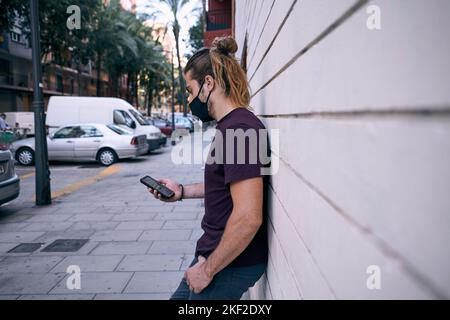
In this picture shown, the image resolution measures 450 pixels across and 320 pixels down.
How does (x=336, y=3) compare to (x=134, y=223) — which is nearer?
(x=336, y=3)

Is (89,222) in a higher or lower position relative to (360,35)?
lower

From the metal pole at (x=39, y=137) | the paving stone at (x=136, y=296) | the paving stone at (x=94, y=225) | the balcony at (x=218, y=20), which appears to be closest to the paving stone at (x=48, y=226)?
the paving stone at (x=94, y=225)

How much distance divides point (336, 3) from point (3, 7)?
24.1 metres

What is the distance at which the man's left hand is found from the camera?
1.77m

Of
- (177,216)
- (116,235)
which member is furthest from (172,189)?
(177,216)

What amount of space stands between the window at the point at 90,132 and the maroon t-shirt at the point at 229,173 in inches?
495

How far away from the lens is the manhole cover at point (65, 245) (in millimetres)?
4902

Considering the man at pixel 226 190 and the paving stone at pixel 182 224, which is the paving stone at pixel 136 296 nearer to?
the man at pixel 226 190

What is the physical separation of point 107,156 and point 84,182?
11.7 ft

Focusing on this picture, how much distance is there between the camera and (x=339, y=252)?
0.84m
